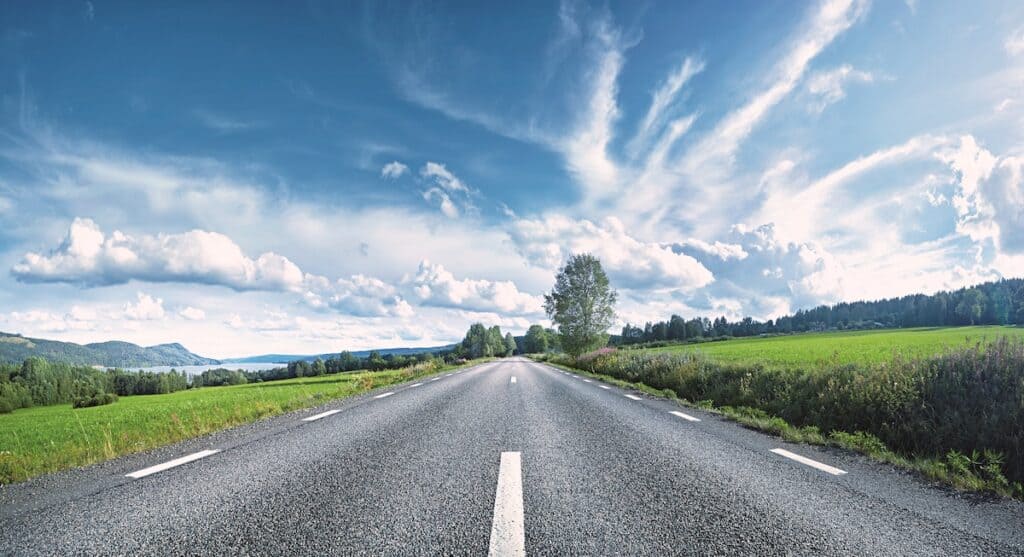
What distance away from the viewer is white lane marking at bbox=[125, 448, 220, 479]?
4.49m

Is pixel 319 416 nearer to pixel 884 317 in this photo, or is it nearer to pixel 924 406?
pixel 924 406

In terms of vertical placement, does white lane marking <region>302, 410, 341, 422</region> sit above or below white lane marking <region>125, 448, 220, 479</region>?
below

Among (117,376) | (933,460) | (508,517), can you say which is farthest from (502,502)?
(117,376)

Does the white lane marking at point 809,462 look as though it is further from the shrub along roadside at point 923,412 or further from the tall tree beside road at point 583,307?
the tall tree beside road at point 583,307

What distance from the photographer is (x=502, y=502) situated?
329 centimetres

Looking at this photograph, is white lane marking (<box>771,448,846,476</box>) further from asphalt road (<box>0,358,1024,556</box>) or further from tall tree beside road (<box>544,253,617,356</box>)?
tall tree beside road (<box>544,253,617,356</box>)

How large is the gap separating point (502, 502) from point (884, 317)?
525 ft

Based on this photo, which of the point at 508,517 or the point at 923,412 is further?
the point at 923,412

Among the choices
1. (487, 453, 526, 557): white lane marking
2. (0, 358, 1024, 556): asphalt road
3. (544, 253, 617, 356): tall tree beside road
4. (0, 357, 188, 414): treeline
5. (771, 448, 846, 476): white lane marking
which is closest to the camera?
(487, 453, 526, 557): white lane marking

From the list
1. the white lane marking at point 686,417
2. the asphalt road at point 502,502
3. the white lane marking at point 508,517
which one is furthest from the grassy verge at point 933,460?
the white lane marking at point 508,517

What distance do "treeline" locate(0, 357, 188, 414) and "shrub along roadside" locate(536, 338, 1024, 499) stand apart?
6624 centimetres

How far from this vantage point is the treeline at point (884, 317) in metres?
92.2

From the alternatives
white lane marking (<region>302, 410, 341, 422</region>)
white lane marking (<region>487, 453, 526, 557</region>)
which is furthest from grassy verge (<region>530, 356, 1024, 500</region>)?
white lane marking (<region>302, 410, 341, 422</region>)

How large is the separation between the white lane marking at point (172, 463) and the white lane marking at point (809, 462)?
686 cm
